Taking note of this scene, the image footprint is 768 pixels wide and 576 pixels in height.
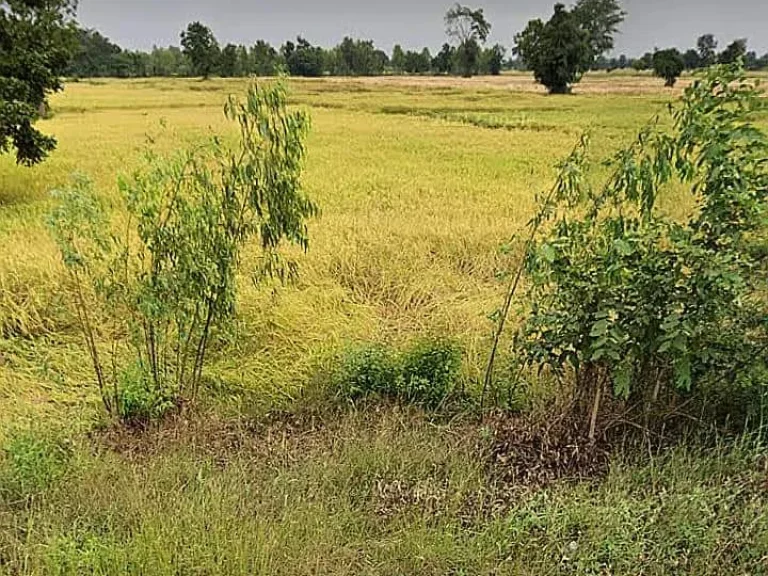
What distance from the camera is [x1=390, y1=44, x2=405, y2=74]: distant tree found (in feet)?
231

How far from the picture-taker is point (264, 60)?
181 ft

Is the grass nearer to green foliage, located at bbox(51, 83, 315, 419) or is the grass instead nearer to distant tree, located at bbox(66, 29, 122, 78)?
green foliage, located at bbox(51, 83, 315, 419)

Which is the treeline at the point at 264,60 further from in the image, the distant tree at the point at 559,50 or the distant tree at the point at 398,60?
the distant tree at the point at 559,50

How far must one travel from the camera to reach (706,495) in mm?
2641

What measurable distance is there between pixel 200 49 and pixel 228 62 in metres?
2.49

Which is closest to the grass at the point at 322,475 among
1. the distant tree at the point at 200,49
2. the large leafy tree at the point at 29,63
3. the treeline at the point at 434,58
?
the large leafy tree at the point at 29,63

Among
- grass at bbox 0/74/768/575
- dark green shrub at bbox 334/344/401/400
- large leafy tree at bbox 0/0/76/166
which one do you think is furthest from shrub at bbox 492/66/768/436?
large leafy tree at bbox 0/0/76/166

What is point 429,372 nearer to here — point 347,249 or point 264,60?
point 347,249

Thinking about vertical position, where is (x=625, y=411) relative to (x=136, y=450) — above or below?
above

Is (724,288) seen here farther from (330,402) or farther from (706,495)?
(330,402)

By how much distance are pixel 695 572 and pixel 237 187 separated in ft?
8.84

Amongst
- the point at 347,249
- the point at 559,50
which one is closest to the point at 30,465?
the point at 347,249

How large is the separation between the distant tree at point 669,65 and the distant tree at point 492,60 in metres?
23.8

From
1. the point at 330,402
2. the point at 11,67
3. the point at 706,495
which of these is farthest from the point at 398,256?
the point at 11,67
